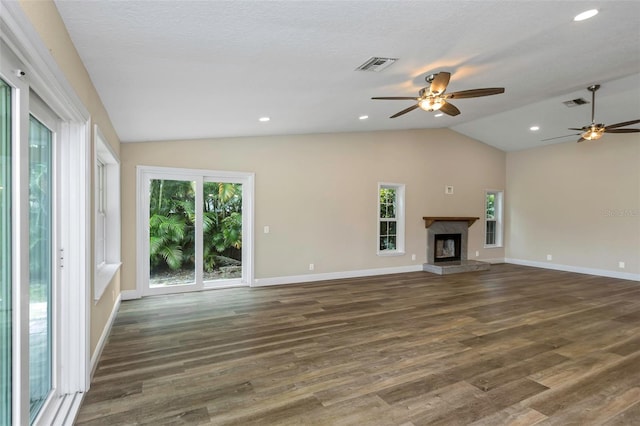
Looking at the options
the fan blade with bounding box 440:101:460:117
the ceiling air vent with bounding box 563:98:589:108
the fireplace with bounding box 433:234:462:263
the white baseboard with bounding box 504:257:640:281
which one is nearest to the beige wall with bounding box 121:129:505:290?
the fireplace with bounding box 433:234:462:263

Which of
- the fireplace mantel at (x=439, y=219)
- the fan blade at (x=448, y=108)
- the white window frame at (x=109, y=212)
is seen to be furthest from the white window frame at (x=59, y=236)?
the fireplace mantel at (x=439, y=219)

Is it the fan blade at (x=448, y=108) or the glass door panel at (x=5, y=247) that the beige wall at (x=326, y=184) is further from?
the glass door panel at (x=5, y=247)

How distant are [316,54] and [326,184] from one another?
Result: 380cm

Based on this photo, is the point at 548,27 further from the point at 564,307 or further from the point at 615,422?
the point at 564,307

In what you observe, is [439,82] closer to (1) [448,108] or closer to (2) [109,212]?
(1) [448,108]

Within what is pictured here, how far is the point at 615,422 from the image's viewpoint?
7.00 ft

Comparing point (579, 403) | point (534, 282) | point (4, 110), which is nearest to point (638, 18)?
point (579, 403)

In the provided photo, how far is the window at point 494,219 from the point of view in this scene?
891cm

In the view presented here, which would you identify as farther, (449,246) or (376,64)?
(449,246)

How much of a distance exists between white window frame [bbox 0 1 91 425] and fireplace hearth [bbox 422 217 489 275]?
21.4 feet

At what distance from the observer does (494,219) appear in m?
8.98

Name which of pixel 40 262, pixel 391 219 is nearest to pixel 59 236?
pixel 40 262

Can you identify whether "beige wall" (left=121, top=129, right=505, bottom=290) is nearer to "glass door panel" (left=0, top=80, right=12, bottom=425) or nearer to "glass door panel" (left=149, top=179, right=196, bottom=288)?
"glass door panel" (left=149, top=179, right=196, bottom=288)

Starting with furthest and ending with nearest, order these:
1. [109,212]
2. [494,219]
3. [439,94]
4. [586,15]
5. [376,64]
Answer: [494,219]
[109,212]
[439,94]
[376,64]
[586,15]
